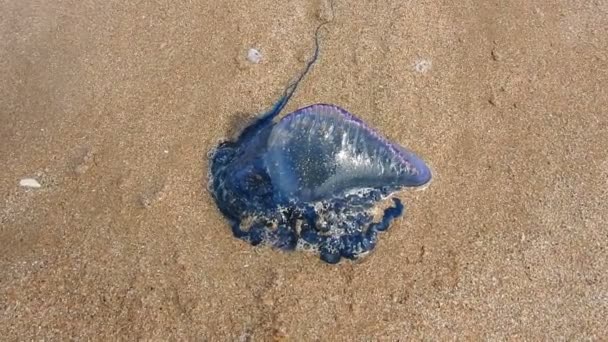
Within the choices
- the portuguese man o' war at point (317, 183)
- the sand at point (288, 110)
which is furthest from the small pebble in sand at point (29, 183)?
the portuguese man o' war at point (317, 183)

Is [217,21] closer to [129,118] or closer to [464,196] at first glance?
[129,118]

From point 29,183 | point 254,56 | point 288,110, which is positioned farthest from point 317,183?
point 29,183

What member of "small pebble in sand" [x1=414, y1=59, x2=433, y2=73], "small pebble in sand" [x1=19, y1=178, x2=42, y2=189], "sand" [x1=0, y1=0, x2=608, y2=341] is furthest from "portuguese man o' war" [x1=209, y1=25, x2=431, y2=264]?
"small pebble in sand" [x1=19, y1=178, x2=42, y2=189]

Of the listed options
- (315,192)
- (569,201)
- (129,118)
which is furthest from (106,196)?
(569,201)

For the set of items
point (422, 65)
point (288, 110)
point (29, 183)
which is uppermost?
point (422, 65)

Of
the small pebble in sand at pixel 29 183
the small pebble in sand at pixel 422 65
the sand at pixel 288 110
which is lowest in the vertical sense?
the small pebble in sand at pixel 29 183

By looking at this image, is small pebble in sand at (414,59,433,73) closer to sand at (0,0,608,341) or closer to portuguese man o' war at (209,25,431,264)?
sand at (0,0,608,341)

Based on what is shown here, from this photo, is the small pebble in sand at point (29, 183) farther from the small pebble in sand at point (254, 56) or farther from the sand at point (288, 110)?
the small pebble in sand at point (254, 56)

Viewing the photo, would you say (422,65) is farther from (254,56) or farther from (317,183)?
(317,183)

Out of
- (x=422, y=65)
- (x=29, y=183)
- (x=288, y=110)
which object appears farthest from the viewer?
(x=422, y=65)
